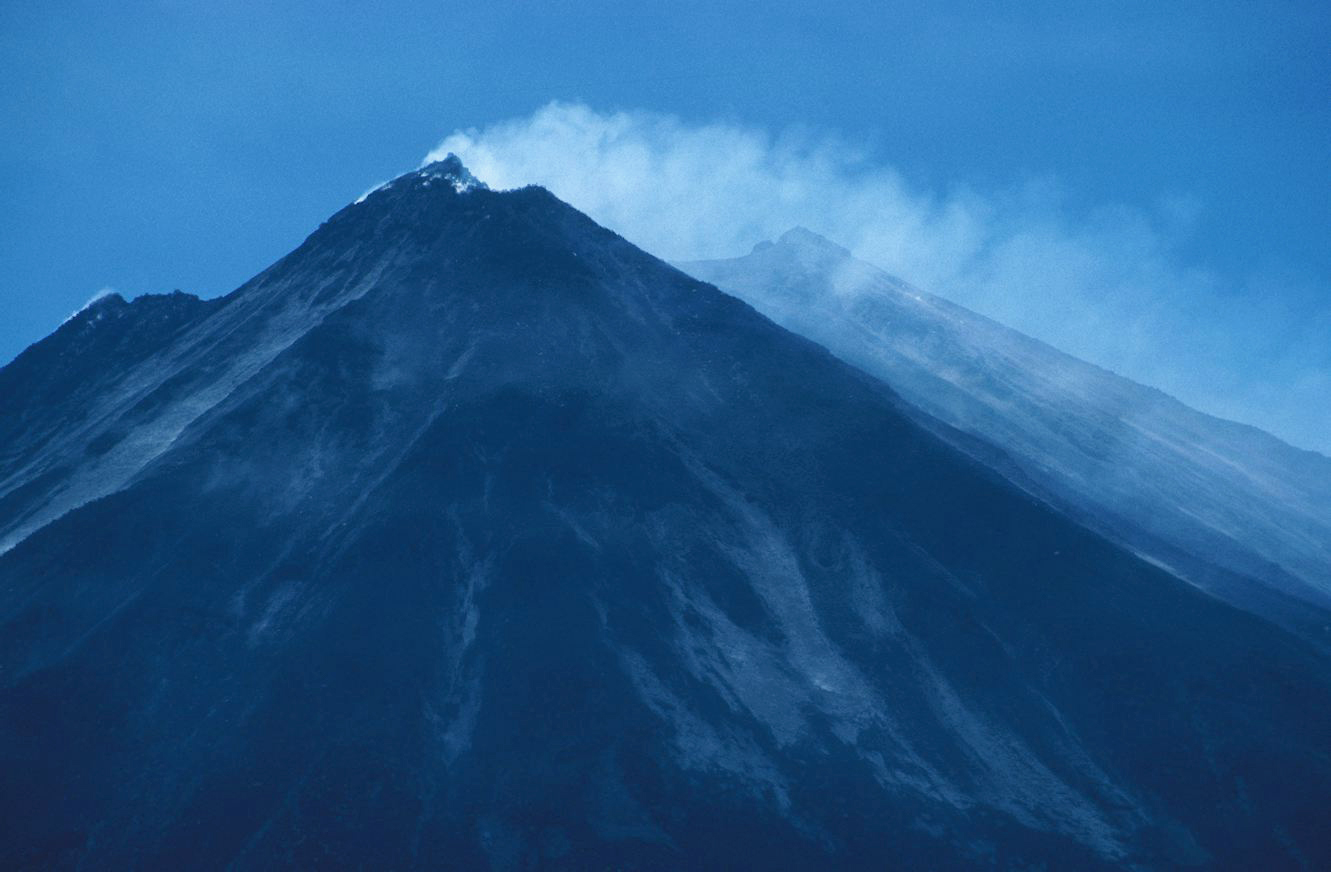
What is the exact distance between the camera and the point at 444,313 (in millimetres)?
68562

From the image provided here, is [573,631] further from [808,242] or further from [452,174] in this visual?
[808,242]

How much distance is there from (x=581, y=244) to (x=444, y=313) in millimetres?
16195

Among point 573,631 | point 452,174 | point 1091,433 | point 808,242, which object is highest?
point 808,242

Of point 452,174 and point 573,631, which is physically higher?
point 452,174

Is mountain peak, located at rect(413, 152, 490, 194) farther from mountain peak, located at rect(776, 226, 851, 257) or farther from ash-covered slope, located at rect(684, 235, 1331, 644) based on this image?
mountain peak, located at rect(776, 226, 851, 257)

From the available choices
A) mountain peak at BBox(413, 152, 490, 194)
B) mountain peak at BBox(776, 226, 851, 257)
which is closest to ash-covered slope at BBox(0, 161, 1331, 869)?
Answer: mountain peak at BBox(413, 152, 490, 194)

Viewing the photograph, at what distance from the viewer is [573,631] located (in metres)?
45.5

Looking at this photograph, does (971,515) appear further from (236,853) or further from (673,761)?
(236,853)

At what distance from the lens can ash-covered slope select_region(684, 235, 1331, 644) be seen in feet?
262

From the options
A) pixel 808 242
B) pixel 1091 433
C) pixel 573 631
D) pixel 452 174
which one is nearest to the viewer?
pixel 573 631

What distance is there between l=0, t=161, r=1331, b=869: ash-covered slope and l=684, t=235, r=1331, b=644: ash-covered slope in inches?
802

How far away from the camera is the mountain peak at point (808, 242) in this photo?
536 ft

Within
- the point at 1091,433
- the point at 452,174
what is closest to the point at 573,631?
the point at 452,174

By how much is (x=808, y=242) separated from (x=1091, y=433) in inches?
2810
